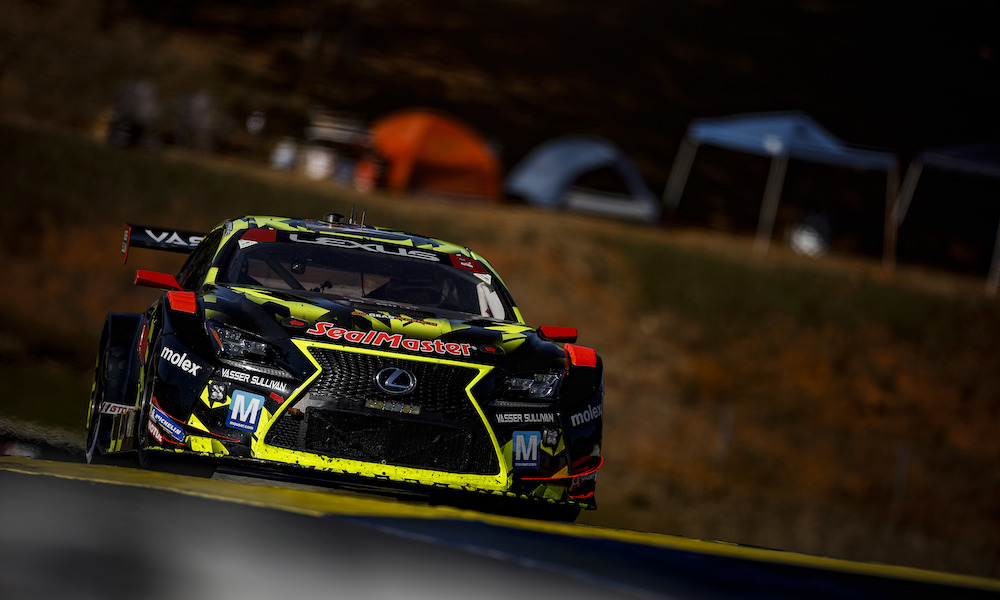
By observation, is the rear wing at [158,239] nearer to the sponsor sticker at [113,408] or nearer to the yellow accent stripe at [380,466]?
the sponsor sticker at [113,408]

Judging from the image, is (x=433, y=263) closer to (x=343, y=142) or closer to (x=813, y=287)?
(x=813, y=287)

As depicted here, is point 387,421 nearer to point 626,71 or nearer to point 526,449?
point 526,449

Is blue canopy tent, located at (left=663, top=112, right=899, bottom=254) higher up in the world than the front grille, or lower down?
higher up

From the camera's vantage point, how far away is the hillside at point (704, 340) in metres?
17.1

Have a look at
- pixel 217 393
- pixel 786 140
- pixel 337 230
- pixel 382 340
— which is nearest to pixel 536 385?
pixel 382 340

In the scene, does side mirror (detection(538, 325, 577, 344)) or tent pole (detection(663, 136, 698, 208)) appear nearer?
side mirror (detection(538, 325, 577, 344))

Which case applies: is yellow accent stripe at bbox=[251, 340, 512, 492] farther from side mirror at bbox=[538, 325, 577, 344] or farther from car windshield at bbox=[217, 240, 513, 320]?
car windshield at bbox=[217, 240, 513, 320]

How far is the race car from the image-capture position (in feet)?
18.2

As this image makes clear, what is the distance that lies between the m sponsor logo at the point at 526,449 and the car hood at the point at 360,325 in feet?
1.15

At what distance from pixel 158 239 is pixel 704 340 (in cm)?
1635

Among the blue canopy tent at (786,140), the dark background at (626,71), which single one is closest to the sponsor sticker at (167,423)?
the blue canopy tent at (786,140)

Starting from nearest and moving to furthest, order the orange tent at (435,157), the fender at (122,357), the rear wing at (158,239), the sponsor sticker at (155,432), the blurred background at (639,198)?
1. the sponsor sticker at (155,432)
2. the fender at (122,357)
3. the rear wing at (158,239)
4. the blurred background at (639,198)
5. the orange tent at (435,157)

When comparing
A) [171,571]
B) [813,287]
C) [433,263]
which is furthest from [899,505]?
[171,571]

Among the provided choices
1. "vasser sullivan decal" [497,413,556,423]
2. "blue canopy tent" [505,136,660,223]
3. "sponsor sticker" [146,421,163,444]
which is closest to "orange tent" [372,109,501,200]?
"blue canopy tent" [505,136,660,223]
